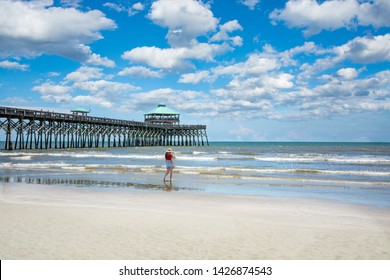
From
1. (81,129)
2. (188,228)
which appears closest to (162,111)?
(81,129)

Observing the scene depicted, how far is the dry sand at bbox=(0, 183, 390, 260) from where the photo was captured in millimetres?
4707

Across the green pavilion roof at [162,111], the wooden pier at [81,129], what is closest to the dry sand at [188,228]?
the wooden pier at [81,129]

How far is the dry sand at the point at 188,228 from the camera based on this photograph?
4.71 metres

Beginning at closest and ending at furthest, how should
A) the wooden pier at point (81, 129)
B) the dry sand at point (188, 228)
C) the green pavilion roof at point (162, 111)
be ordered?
the dry sand at point (188, 228) → the wooden pier at point (81, 129) → the green pavilion roof at point (162, 111)

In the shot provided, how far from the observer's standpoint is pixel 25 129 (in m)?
44.2

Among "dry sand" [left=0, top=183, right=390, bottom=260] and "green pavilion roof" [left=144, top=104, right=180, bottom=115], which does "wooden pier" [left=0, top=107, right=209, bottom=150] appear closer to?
"green pavilion roof" [left=144, top=104, right=180, bottom=115]

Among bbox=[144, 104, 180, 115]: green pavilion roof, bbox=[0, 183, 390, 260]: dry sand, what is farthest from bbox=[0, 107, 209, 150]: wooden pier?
bbox=[0, 183, 390, 260]: dry sand

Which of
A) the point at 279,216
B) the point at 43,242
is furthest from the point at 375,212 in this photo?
the point at 43,242

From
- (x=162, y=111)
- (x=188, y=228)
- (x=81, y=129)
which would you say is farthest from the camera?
(x=162, y=111)

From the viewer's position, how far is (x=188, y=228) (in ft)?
19.9

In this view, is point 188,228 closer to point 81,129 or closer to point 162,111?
point 81,129

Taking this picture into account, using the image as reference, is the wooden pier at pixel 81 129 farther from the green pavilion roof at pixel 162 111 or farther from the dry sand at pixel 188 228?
the dry sand at pixel 188 228

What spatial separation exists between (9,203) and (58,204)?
1.18 m

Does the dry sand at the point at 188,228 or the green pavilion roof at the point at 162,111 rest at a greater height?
the green pavilion roof at the point at 162,111
